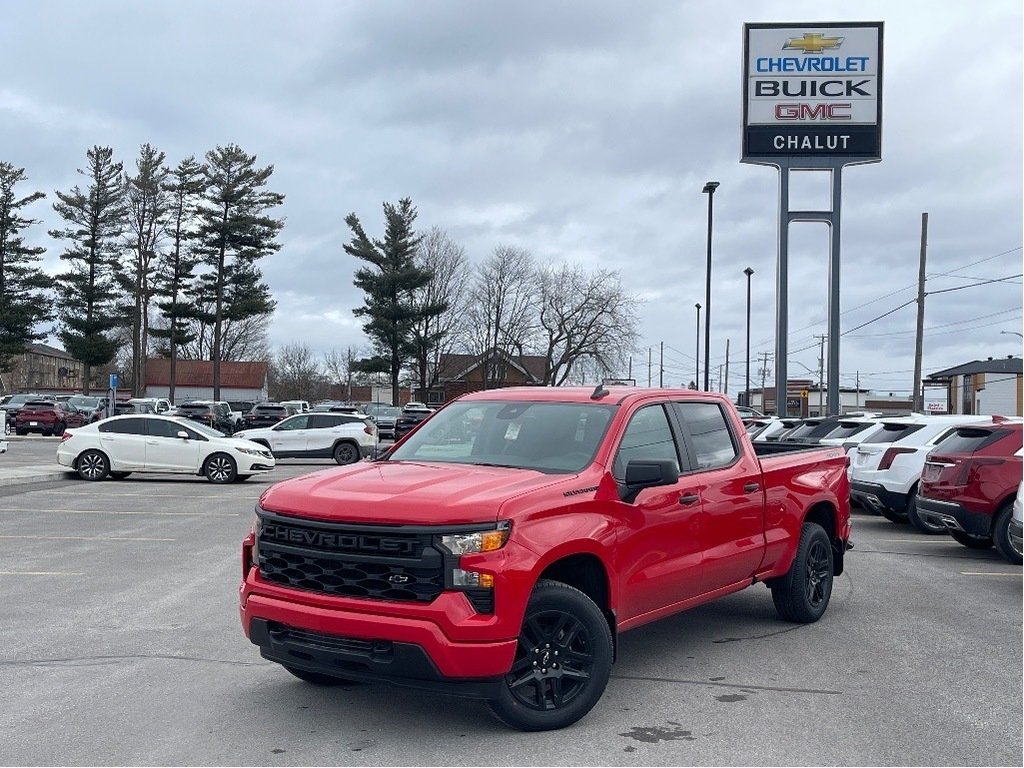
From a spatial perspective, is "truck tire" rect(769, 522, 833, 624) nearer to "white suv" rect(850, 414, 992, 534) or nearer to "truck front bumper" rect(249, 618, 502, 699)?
"truck front bumper" rect(249, 618, 502, 699)

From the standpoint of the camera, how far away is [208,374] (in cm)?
9762

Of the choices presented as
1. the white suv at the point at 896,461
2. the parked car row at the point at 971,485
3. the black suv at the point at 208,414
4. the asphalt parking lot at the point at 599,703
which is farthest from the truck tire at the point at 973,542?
the black suv at the point at 208,414

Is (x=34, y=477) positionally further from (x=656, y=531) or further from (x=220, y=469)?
(x=656, y=531)

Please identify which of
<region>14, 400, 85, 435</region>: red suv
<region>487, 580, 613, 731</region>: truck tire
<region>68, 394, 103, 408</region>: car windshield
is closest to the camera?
<region>487, 580, 613, 731</region>: truck tire

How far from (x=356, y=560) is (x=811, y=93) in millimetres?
32102

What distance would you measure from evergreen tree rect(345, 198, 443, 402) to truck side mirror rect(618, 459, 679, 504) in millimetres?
56825

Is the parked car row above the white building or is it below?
below

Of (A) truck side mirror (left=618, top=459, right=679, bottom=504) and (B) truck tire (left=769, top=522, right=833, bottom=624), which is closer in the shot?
(A) truck side mirror (left=618, top=459, right=679, bottom=504)

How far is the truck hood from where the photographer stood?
5078 millimetres

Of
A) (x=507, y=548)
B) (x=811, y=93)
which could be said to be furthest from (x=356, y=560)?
(x=811, y=93)

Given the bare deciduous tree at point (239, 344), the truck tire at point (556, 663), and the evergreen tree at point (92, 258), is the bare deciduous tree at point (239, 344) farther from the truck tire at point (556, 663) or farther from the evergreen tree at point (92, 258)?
the truck tire at point (556, 663)

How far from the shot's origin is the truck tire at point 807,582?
800cm

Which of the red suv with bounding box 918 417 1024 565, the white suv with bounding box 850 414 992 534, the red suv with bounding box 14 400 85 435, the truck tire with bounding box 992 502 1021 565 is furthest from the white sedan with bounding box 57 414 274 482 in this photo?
the red suv with bounding box 14 400 85 435

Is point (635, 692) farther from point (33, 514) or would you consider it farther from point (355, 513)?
point (33, 514)
